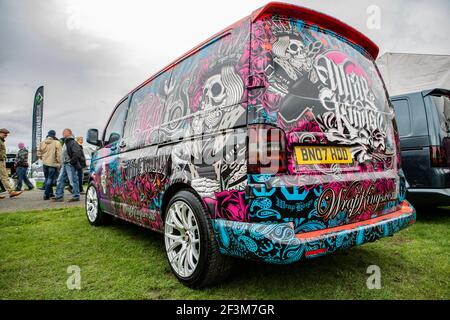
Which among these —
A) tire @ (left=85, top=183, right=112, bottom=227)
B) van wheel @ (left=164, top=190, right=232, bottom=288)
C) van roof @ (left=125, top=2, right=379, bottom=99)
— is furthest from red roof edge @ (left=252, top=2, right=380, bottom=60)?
tire @ (left=85, top=183, right=112, bottom=227)

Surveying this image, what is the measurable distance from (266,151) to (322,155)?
407 millimetres

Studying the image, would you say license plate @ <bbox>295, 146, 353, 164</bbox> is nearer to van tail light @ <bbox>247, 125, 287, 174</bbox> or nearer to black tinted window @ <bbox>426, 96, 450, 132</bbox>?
van tail light @ <bbox>247, 125, 287, 174</bbox>

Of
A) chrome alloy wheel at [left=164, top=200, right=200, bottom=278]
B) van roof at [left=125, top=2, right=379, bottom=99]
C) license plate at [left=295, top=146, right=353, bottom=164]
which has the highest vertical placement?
van roof at [left=125, top=2, right=379, bottom=99]

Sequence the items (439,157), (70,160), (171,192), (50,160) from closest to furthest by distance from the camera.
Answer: (171,192) → (439,157) → (70,160) → (50,160)

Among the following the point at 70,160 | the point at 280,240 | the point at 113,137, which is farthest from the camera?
the point at 70,160

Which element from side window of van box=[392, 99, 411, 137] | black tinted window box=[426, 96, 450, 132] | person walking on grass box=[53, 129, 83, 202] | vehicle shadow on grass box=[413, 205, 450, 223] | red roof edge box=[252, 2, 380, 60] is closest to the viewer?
red roof edge box=[252, 2, 380, 60]

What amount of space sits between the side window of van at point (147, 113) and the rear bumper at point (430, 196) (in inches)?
133

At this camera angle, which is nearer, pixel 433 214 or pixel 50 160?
pixel 433 214

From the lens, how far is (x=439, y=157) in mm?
3873

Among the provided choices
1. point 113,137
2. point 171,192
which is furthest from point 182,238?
point 113,137

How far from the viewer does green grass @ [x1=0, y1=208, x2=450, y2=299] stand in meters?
2.20

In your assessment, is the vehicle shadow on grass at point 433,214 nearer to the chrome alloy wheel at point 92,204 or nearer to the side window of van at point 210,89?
the side window of van at point 210,89

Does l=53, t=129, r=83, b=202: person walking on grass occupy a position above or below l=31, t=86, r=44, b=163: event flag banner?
below

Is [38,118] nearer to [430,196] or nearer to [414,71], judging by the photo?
[414,71]
